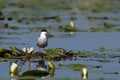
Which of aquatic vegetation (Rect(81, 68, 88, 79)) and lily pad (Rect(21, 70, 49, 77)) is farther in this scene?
aquatic vegetation (Rect(81, 68, 88, 79))

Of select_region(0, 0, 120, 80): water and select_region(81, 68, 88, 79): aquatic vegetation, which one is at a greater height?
select_region(0, 0, 120, 80): water

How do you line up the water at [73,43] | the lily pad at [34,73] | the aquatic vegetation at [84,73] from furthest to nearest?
the water at [73,43]
the aquatic vegetation at [84,73]
the lily pad at [34,73]

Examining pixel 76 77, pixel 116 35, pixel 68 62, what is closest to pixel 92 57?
pixel 68 62

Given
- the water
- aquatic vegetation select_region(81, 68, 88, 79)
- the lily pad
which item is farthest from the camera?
the water

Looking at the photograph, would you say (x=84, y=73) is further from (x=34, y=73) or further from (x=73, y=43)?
(x=73, y=43)

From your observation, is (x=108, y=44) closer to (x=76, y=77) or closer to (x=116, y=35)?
(x=116, y=35)

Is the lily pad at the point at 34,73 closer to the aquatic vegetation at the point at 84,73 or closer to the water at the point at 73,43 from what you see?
the water at the point at 73,43

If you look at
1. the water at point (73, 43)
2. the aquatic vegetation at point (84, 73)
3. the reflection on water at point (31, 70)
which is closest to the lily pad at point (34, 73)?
the reflection on water at point (31, 70)

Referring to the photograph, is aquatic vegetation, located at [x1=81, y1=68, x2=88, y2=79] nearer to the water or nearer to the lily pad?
the water

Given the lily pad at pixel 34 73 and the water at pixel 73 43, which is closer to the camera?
the lily pad at pixel 34 73

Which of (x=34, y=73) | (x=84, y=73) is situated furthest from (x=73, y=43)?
(x=34, y=73)

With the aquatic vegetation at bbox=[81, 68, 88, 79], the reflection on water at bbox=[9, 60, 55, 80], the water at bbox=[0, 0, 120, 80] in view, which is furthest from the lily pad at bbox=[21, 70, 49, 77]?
the aquatic vegetation at bbox=[81, 68, 88, 79]

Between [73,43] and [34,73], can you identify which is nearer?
[34,73]

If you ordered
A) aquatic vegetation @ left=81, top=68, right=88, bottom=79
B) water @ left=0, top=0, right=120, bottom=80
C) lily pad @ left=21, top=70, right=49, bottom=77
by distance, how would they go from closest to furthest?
lily pad @ left=21, top=70, right=49, bottom=77 < aquatic vegetation @ left=81, top=68, right=88, bottom=79 < water @ left=0, top=0, right=120, bottom=80
